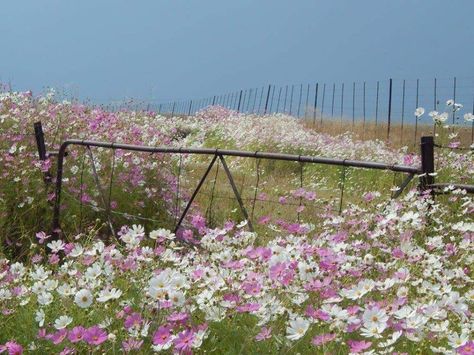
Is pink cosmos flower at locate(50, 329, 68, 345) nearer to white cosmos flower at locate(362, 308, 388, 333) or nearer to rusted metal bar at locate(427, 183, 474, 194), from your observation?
white cosmos flower at locate(362, 308, 388, 333)

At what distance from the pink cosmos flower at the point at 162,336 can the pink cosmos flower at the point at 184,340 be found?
0.03 m

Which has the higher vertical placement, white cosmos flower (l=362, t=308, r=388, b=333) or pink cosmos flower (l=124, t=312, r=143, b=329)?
white cosmos flower (l=362, t=308, r=388, b=333)

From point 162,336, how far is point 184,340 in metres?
0.08

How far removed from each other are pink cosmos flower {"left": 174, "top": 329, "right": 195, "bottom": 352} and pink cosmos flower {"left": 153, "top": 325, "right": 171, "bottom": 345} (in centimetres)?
3

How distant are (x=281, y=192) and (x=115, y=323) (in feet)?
25.0

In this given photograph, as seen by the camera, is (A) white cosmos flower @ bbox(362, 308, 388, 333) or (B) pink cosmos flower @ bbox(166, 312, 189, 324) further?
(B) pink cosmos flower @ bbox(166, 312, 189, 324)

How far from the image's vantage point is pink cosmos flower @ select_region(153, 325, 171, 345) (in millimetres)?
2072

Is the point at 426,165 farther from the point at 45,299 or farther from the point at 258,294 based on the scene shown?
the point at 45,299

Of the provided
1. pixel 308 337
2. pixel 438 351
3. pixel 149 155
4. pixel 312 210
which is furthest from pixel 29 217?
pixel 438 351

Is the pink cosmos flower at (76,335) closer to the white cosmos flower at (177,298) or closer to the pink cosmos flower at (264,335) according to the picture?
the white cosmos flower at (177,298)

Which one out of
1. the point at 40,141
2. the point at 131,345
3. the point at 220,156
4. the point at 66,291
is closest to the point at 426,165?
the point at 220,156

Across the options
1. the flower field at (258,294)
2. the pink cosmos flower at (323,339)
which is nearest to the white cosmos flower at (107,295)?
the flower field at (258,294)

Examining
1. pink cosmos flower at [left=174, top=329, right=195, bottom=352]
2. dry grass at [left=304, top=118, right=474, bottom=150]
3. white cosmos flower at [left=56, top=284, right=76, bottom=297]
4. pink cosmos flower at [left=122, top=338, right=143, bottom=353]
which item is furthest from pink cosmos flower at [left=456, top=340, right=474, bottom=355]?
dry grass at [left=304, top=118, right=474, bottom=150]

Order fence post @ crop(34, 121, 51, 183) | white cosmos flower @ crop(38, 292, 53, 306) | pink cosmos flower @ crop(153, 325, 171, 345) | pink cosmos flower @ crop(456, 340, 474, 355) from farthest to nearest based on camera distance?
fence post @ crop(34, 121, 51, 183) < white cosmos flower @ crop(38, 292, 53, 306) < pink cosmos flower @ crop(153, 325, 171, 345) < pink cosmos flower @ crop(456, 340, 474, 355)
